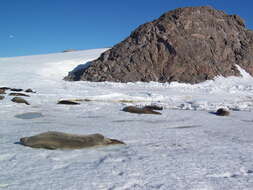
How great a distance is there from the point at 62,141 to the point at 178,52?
2502 cm

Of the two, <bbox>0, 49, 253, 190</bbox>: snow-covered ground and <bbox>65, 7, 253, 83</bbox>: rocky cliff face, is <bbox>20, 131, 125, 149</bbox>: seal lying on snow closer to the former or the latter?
<bbox>0, 49, 253, 190</bbox>: snow-covered ground

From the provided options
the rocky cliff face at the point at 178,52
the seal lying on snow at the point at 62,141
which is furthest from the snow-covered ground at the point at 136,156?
the rocky cliff face at the point at 178,52

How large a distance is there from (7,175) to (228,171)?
2825 millimetres

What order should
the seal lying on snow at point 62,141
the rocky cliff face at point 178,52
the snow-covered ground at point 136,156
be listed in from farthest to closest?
the rocky cliff face at point 178,52
the seal lying on snow at point 62,141
the snow-covered ground at point 136,156

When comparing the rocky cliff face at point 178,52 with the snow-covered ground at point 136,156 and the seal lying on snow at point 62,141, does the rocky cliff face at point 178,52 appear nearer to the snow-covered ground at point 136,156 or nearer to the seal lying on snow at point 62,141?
the snow-covered ground at point 136,156

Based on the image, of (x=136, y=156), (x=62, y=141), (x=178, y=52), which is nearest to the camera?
(x=136, y=156)

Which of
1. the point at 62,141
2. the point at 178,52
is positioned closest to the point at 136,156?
the point at 62,141

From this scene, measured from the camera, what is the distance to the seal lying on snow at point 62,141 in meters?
4.95

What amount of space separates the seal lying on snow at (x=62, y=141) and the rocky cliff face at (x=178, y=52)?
21.6 metres

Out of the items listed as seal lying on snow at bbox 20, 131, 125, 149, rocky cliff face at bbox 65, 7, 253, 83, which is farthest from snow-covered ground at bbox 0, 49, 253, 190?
rocky cliff face at bbox 65, 7, 253, 83

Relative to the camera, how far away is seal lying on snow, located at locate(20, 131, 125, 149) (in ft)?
16.3

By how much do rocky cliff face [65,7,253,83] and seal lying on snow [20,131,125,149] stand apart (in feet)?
70.8

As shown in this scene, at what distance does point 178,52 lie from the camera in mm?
28797

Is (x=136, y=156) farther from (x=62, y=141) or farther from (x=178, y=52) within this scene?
(x=178, y=52)
